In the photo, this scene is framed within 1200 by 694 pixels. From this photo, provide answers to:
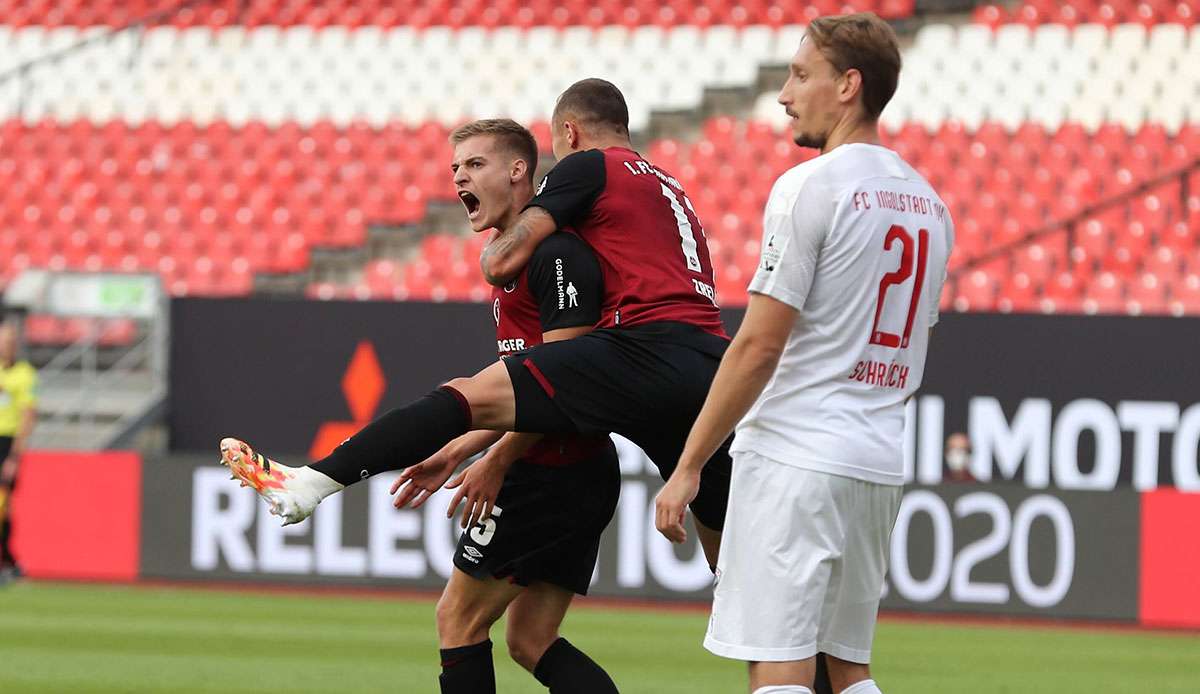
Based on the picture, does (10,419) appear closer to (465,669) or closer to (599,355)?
(465,669)

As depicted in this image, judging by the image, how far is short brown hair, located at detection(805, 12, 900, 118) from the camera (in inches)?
162

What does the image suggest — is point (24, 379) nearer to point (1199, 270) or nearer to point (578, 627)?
point (578, 627)

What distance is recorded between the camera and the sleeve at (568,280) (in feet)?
16.4

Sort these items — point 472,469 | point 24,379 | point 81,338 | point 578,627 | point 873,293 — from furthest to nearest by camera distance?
point 81,338
point 24,379
point 578,627
point 472,469
point 873,293

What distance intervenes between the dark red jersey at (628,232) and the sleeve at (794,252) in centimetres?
97

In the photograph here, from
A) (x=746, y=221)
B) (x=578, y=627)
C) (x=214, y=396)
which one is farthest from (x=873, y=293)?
(x=746, y=221)

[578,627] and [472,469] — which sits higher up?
[472,469]

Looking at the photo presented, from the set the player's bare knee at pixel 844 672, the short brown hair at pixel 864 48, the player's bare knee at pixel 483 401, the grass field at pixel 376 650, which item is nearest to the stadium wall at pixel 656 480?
the grass field at pixel 376 650

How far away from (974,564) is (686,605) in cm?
198

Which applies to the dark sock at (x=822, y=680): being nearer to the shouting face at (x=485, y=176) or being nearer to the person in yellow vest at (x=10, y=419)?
the shouting face at (x=485, y=176)

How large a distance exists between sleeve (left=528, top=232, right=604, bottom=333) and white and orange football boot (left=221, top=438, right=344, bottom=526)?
844mm

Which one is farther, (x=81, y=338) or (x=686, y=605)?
(x=81, y=338)

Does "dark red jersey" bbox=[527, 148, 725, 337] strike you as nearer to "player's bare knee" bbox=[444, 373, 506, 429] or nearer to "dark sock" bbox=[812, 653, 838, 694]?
"player's bare knee" bbox=[444, 373, 506, 429]

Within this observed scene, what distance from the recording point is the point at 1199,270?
1480cm
